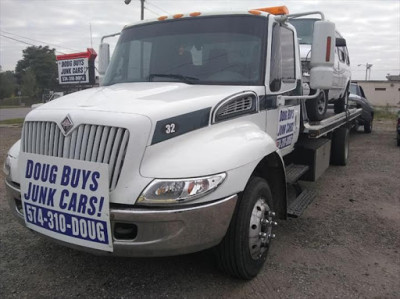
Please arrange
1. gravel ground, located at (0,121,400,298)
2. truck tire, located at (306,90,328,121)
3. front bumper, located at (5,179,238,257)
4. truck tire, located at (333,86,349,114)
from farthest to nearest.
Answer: truck tire, located at (333,86,349,114)
truck tire, located at (306,90,328,121)
gravel ground, located at (0,121,400,298)
front bumper, located at (5,179,238,257)

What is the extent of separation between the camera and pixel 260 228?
3410mm

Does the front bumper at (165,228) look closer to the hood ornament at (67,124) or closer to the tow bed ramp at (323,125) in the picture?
the hood ornament at (67,124)

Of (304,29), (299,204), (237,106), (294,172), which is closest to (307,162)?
(294,172)

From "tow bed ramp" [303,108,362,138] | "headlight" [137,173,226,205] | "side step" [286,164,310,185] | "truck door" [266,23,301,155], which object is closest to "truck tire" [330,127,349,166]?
"tow bed ramp" [303,108,362,138]

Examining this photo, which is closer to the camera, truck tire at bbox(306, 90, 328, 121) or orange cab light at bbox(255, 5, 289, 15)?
orange cab light at bbox(255, 5, 289, 15)

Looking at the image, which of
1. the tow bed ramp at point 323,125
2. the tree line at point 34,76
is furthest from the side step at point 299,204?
the tree line at point 34,76

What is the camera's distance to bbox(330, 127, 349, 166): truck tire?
317 inches

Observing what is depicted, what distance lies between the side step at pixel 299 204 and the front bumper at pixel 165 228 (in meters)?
1.56

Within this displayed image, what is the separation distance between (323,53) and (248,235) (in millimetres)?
2002

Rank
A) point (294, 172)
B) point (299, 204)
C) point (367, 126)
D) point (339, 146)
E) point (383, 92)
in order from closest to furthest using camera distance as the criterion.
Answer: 1. point (299, 204)
2. point (294, 172)
3. point (339, 146)
4. point (367, 126)
5. point (383, 92)

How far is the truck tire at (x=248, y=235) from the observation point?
10.3 feet

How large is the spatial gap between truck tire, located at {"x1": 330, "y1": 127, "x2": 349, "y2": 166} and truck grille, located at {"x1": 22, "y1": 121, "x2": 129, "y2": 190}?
6.17 m

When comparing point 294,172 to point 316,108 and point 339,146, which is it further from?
point 339,146

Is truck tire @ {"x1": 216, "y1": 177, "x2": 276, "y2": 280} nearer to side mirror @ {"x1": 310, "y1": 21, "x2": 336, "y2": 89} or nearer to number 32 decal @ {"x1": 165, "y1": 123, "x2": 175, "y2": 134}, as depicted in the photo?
number 32 decal @ {"x1": 165, "y1": 123, "x2": 175, "y2": 134}
